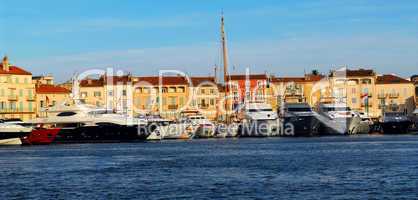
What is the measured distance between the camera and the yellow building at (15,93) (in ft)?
416

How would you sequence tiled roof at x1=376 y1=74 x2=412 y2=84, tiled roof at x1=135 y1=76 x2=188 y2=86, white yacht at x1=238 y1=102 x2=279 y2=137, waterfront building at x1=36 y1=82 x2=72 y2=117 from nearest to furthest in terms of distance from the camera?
white yacht at x1=238 y1=102 x2=279 y2=137 < waterfront building at x1=36 y1=82 x2=72 y2=117 < tiled roof at x1=376 y1=74 x2=412 y2=84 < tiled roof at x1=135 y1=76 x2=188 y2=86

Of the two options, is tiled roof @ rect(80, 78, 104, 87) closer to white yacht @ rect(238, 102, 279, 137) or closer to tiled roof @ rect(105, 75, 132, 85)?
tiled roof @ rect(105, 75, 132, 85)

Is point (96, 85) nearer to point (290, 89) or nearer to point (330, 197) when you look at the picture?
point (290, 89)

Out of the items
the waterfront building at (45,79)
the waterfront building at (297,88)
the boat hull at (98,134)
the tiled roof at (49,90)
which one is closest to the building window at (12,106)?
the tiled roof at (49,90)

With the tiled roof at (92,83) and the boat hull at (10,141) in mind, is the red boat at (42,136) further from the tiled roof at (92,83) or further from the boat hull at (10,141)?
the tiled roof at (92,83)

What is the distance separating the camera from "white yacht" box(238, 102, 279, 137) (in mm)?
113125

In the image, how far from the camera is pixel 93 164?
59.1 metres

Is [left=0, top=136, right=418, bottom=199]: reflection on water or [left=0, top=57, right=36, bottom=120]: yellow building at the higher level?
[left=0, top=57, right=36, bottom=120]: yellow building

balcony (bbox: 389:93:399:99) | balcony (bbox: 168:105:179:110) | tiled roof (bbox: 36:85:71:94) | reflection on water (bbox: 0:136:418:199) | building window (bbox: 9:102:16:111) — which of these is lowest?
reflection on water (bbox: 0:136:418:199)

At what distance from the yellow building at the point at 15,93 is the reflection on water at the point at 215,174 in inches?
2220

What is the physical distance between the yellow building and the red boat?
1316 inches

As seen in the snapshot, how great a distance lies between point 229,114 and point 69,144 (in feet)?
139

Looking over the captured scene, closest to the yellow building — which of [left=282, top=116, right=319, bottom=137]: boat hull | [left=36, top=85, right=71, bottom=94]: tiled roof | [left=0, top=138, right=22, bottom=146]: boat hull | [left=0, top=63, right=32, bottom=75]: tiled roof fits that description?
[left=0, top=63, right=32, bottom=75]: tiled roof

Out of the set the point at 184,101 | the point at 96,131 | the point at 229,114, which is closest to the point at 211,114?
the point at 184,101
